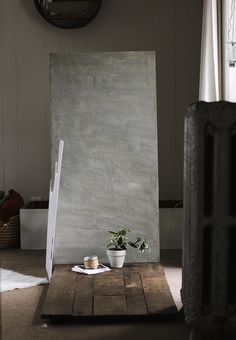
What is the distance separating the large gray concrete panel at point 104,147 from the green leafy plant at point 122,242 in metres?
0.08

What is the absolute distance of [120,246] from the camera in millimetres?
4609

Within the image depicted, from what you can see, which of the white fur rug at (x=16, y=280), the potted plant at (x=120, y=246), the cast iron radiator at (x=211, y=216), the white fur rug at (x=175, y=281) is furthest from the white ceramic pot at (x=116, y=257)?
the cast iron radiator at (x=211, y=216)

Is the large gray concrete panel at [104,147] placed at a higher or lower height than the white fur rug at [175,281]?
higher

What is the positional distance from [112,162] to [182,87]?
5.17ft

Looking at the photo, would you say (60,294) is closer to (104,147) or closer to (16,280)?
(16,280)

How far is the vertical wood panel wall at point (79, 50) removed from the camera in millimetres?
5984

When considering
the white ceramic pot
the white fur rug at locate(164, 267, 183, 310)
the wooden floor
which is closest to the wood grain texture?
the wooden floor

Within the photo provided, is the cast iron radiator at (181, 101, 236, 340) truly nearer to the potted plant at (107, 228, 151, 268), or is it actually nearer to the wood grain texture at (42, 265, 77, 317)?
the wood grain texture at (42, 265, 77, 317)

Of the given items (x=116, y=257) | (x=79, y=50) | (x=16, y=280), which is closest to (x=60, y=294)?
(x=16, y=280)

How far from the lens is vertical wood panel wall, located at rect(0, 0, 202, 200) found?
236 inches

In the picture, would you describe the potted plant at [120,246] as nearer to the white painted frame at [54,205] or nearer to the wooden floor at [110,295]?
the wooden floor at [110,295]

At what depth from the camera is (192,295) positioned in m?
2.71

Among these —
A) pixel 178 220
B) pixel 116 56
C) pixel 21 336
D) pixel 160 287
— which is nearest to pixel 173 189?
pixel 178 220

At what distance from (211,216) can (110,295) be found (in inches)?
53.8
